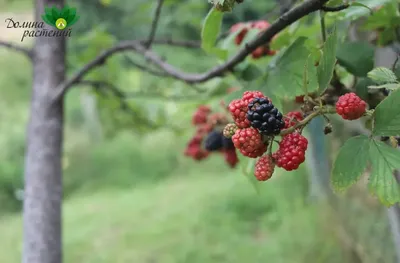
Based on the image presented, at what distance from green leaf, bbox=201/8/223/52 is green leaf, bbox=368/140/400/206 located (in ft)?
0.66

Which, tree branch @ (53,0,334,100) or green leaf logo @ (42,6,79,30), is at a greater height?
green leaf logo @ (42,6,79,30)

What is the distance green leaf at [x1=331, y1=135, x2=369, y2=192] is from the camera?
349 mm

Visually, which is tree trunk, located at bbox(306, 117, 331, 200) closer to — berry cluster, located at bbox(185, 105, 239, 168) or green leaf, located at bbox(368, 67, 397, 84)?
berry cluster, located at bbox(185, 105, 239, 168)

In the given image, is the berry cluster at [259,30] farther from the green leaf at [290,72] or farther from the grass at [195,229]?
the grass at [195,229]

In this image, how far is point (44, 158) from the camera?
81 cm

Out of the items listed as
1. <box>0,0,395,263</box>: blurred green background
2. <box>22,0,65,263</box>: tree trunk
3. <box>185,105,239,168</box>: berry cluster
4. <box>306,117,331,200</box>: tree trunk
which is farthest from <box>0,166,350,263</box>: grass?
<box>22,0,65,263</box>: tree trunk

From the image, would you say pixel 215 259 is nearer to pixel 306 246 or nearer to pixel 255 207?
pixel 306 246

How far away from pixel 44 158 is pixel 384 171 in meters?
0.61

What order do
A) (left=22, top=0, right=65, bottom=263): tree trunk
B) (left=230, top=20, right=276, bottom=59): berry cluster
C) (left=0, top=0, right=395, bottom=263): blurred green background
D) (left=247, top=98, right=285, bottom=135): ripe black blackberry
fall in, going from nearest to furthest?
(left=247, top=98, right=285, bottom=135): ripe black blackberry → (left=230, top=20, right=276, bottom=59): berry cluster → (left=22, top=0, right=65, bottom=263): tree trunk → (left=0, top=0, right=395, bottom=263): blurred green background

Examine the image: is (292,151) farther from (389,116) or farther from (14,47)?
(14,47)

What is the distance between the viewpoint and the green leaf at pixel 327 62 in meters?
0.35

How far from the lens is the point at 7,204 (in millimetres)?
3578

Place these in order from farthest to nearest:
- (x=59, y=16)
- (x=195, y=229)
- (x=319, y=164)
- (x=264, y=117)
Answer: (x=195, y=229) < (x=319, y=164) < (x=59, y=16) < (x=264, y=117)

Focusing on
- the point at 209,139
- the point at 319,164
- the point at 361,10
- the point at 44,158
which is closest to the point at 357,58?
the point at 361,10
